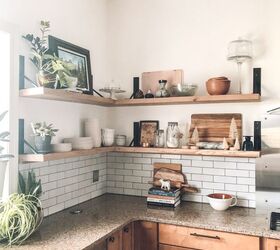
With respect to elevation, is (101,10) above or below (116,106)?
above

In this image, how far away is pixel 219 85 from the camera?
223 centimetres

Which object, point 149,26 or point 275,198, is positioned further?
point 149,26

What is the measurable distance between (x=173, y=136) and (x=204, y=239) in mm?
814

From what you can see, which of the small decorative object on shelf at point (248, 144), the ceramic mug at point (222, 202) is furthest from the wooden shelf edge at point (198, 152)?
the ceramic mug at point (222, 202)

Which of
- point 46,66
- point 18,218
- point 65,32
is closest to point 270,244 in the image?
point 18,218

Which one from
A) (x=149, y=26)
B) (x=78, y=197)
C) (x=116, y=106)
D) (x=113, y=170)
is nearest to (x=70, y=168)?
(x=78, y=197)

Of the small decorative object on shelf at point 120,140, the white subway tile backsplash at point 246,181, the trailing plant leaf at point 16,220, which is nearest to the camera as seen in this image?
the trailing plant leaf at point 16,220

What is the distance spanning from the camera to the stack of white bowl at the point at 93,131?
238 centimetres

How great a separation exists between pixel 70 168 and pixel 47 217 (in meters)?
0.41

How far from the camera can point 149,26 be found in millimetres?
2668

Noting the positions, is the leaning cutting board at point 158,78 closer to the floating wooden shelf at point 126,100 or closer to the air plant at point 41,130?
the floating wooden shelf at point 126,100

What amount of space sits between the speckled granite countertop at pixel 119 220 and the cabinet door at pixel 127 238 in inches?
2.4

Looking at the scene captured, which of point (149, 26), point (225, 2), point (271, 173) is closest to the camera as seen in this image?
point (271, 173)

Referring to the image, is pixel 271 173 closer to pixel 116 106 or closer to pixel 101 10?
pixel 116 106
